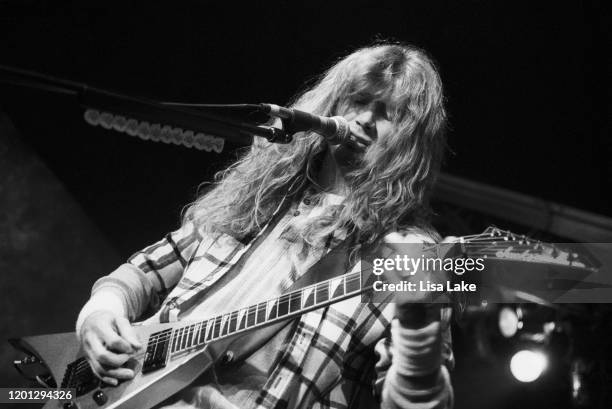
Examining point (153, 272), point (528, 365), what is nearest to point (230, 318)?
point (153, 272)

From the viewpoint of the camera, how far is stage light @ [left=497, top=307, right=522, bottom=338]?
258 cm

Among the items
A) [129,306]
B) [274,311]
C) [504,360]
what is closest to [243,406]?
[274,311]

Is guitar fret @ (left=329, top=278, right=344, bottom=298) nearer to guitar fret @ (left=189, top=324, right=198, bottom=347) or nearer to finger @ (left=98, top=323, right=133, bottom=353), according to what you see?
guitar fret @ (left=189, top=324, right=198, bottom=347)

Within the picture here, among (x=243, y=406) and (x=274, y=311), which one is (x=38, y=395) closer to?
(x=243, y=406)

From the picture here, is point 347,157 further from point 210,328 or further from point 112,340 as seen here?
point 112,340

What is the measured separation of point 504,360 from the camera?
262 cm

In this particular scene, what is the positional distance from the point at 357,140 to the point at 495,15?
0.83 metres

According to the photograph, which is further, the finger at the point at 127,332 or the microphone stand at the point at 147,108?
the finger at the point at 127,332

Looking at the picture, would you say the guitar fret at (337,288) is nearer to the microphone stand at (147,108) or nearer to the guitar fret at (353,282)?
the guitar fret at (353,282)

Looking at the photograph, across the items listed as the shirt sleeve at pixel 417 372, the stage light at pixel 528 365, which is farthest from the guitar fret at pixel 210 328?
the stage light at pixel 528 365

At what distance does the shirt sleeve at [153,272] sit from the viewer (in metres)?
1.54

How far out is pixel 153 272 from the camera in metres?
1.61

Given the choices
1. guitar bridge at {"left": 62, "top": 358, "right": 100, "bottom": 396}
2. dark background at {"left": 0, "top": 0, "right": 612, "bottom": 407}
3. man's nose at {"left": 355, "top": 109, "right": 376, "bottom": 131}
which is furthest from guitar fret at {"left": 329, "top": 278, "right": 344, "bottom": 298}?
dark background at {"left": 0, "top": 0, "right": 612, "bottom": 407}

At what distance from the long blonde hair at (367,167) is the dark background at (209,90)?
1.24 feet
